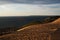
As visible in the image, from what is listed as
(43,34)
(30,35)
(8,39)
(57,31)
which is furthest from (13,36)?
(57,31)

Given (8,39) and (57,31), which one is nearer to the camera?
(8,39)

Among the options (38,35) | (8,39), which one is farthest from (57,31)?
(8,39)

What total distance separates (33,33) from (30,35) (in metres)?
0.39

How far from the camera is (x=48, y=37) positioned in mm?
13086

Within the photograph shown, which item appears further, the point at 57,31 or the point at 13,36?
the point at 57,31

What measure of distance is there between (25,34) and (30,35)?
0.37 m

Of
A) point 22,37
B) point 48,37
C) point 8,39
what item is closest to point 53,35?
point 48,37

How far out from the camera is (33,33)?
1352 centimetres

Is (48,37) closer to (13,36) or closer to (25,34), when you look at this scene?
(25,34)

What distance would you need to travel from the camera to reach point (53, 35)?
1352cm

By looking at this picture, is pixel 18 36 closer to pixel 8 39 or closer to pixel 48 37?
pixel 8 39

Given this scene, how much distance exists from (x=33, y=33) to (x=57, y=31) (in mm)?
2173

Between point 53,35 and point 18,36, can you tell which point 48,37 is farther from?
point 18,36

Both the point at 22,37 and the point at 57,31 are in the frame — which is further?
the point at 57,31
